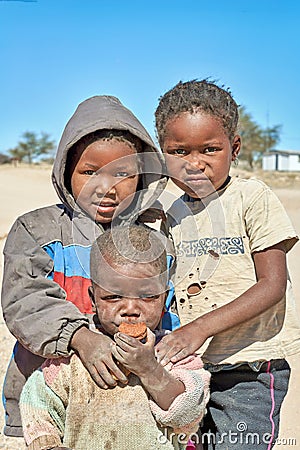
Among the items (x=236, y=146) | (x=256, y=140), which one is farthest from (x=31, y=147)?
(x=236, y=146)

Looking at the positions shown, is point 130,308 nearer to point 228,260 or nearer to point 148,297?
point 148,297

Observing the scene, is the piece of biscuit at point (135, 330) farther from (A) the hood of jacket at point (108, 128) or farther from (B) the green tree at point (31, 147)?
(B) the green tree at point (31, 147)

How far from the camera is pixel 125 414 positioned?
6.82 ft

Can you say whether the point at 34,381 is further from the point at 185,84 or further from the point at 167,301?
the point at 185,84

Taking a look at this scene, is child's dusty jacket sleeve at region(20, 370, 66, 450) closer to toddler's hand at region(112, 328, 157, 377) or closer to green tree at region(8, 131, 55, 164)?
toddler's hand at region(112, 328, 157, 377)

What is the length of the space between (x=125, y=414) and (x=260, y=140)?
171 feet

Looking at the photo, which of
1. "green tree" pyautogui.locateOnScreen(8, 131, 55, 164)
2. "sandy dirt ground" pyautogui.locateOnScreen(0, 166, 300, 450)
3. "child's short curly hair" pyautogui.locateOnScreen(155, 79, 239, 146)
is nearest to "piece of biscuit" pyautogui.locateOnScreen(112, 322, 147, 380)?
"child's short curly hair" pyautogui.locateOnScreen(155, 79, 239, 146)

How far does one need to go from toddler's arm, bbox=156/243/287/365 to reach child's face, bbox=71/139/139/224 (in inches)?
20.6

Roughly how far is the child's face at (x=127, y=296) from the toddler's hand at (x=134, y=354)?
12 centimetres

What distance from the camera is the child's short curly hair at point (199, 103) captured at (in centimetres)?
248

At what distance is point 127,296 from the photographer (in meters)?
2.06

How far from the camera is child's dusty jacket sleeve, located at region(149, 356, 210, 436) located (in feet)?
6.61

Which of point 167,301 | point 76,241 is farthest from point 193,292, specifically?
point 76,241

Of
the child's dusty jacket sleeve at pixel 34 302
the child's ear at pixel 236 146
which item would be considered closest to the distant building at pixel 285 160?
the child's ear at pixel 236 146
